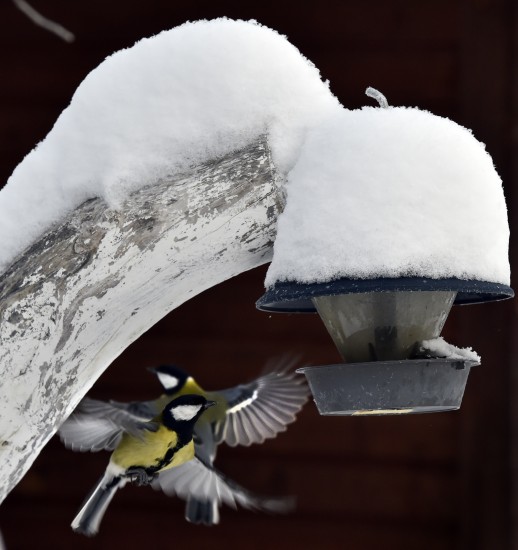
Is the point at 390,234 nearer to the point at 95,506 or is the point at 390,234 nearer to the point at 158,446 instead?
the point at 158,446

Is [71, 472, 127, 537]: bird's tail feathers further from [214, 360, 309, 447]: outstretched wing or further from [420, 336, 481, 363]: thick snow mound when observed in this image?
[420, 336, 481, 363]: thick snow mound

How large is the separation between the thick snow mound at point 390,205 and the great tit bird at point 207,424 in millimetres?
1354

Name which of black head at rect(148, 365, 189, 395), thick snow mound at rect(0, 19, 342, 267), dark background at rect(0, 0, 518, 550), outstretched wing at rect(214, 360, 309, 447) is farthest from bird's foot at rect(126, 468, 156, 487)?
dark background at rect(0, 0, 518, 550)

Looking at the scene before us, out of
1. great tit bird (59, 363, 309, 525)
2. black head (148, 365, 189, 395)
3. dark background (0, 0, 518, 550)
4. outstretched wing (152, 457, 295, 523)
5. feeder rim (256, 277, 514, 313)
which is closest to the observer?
feeder rim (256, 277, 514, 313)

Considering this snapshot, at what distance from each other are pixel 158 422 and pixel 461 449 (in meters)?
1.79

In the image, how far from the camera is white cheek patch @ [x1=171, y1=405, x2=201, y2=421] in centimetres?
267

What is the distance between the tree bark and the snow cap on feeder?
83 millimetres

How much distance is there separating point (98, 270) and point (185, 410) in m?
1.19

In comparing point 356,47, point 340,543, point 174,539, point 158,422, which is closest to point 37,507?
point 174,539

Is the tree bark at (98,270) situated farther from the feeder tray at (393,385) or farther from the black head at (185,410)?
the black head at (185,410)

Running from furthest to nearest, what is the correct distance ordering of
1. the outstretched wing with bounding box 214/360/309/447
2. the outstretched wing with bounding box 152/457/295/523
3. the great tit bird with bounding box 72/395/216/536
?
the outstretched wing with bounding box 214/360/309/447 < the outstretched wing with bounding box 152/457/295/523 < the great tit bird with bounding box 72/395/216/536

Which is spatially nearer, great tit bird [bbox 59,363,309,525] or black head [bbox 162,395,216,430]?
black head [bbox 162,395,216,430]

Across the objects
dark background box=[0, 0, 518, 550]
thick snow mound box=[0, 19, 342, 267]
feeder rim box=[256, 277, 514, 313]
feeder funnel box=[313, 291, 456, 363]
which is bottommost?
dark background box=[0, 0, 518, 550]

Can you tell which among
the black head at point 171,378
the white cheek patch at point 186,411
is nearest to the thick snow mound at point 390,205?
the white cheek patch at point 186,411
